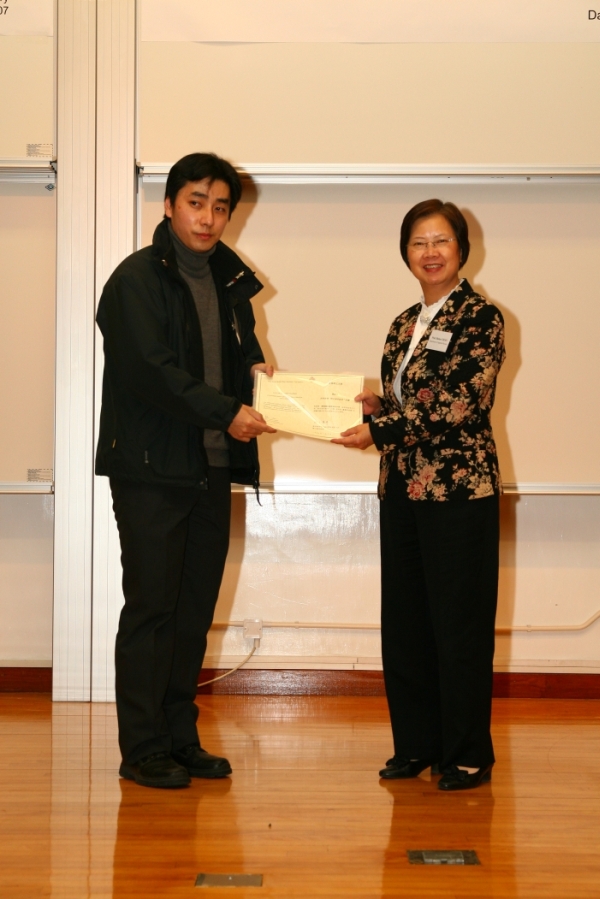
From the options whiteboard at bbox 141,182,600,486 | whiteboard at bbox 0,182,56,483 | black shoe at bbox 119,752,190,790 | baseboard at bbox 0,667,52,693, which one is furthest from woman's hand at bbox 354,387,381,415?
baseboard at bbox 0,667,52,693

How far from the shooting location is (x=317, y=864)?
2.06 meters

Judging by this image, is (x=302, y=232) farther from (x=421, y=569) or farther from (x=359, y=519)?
(x=421, y=569)

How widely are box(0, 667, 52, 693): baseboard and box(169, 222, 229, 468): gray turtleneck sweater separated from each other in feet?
5.48

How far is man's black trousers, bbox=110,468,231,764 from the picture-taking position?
102 inches

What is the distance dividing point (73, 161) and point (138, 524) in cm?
184

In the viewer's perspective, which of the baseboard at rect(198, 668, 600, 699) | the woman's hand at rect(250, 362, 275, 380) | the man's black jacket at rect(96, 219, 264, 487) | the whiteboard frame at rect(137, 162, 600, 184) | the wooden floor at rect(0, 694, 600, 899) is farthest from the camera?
the baseboard at rect(198, 668, 600, 699)

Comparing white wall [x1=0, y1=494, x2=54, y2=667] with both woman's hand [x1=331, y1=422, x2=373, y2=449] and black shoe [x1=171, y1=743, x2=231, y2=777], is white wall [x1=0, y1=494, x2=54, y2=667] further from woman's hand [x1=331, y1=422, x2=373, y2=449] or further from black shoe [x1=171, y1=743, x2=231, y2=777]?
woman's hand [x1=331, y1=422, x2=373, y2=449]

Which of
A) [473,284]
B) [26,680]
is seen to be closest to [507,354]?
[473,284]

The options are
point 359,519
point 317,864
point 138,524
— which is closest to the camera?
point 317,864

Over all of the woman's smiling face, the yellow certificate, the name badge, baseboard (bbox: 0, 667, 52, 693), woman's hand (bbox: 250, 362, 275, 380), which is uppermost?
the woman's smiling face

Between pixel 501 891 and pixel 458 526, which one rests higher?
pixel 458 526

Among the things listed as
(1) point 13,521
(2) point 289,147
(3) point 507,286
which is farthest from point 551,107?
(1) point 13,521

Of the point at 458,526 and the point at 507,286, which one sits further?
the point at 507,286

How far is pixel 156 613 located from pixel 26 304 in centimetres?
177
